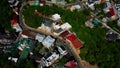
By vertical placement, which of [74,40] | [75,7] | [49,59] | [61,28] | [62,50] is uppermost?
[75,7]

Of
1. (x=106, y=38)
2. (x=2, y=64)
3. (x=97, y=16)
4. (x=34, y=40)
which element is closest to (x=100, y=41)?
(x=106, y=38)

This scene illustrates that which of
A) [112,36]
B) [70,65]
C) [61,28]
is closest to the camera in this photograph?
[70,65]

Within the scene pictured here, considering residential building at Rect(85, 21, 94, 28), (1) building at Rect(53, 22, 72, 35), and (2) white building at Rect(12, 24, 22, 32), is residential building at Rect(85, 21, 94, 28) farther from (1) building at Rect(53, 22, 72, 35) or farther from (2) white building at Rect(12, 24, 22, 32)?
(2) white building at Rect(12, 24, 22, 32)

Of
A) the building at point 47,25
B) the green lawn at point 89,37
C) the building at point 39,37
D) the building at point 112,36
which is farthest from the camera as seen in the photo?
the building at point 47,25

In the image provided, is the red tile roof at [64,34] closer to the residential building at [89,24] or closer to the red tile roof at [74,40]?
the red tile roof at [74,40]

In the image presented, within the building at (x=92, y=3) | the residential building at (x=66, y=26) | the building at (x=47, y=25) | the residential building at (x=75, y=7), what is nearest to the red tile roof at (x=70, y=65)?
the residential building at (x=66, y=26)

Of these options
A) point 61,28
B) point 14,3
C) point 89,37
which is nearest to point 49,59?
point 61,28

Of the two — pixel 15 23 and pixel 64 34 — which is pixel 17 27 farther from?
pixel 64 34
